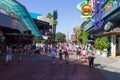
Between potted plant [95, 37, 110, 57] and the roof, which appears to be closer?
potted plant [95, 37, 110, 57]

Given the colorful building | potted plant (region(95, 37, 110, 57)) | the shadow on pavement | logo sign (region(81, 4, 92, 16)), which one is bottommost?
the shadow on pavement

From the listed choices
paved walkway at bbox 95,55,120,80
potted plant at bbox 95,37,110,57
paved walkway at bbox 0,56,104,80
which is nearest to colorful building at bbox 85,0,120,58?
potted plant at bbox 95,37,110,57

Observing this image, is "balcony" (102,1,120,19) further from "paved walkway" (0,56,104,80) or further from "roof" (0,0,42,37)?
"roof" (0,0,42,37)

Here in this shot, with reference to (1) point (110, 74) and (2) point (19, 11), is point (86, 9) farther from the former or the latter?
(1) point (110, 74)

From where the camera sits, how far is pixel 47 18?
4808 inches

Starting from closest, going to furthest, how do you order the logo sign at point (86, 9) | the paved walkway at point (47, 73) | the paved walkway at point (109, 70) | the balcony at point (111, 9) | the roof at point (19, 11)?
the paved walkway at point (47, 73), the paved walkway at point (109, 70), the balcony at point (111, 9), the logo sign at point (86, 9), the roof at point (19, 11)

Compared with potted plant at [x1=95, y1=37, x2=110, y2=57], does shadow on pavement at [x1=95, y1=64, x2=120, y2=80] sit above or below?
below

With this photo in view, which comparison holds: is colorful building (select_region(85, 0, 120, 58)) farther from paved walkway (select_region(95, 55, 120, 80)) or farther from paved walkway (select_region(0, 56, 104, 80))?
paved walkway (select_region(0, 56, 104, 80))

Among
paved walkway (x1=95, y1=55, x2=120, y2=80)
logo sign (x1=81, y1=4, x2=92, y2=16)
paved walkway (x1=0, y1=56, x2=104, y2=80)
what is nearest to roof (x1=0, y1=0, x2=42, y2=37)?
logo sign (x1=81, y1=4, x2=92, y2=16)

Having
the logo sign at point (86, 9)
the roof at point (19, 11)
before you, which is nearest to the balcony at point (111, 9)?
the logo sign at point (86, 9)

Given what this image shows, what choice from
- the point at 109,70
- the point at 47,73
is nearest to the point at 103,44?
the point at 109,70

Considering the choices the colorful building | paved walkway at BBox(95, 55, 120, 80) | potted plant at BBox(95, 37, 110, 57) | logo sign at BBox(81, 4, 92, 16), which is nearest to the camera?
paved walkway at BBox(95, 55, 120, 80)

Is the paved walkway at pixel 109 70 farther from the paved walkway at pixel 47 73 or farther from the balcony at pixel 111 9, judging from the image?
the balcony at pixel 111 9

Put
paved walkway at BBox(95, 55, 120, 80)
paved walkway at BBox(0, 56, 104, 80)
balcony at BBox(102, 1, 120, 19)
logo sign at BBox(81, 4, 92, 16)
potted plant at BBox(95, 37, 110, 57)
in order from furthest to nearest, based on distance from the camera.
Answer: logo sign at BBox(81, 4, 92, 16), potted plant at BBox(95, 37, 110, 57), balcony at BBox(102, 1, 120, 19), paved walkway at BBox(95, 55, 120, 80), paved walkway at BBox(0, 56, 104, 80)
